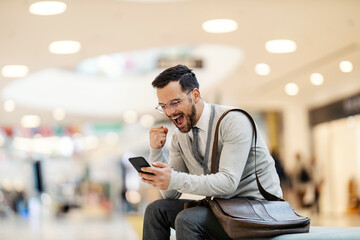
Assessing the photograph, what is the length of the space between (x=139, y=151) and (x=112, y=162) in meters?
6.61

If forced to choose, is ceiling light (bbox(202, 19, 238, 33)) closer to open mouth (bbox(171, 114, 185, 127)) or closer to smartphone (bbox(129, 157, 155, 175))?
open mouth (bbox(171, 114, 185, 127))

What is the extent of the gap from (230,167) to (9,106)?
57.1 ft

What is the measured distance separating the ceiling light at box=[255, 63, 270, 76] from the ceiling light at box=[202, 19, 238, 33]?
4.45m

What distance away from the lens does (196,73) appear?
1875 cm

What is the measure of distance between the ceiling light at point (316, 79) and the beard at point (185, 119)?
1342 cm

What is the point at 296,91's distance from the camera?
770 inches

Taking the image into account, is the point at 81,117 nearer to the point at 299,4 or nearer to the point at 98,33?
the point at 98,33

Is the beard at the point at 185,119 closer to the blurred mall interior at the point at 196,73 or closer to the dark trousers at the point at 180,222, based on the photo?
the dark trousers at the point at 180,222

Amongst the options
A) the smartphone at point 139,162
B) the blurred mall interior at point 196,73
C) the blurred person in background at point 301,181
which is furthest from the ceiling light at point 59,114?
the smartphone at point 139,162

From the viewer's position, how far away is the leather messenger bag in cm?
304

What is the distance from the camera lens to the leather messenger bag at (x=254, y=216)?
3035mm

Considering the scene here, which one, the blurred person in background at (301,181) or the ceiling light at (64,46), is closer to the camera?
the ceiling light at (64,46)

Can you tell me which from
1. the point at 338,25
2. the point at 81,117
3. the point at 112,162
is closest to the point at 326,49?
the point at 338,25

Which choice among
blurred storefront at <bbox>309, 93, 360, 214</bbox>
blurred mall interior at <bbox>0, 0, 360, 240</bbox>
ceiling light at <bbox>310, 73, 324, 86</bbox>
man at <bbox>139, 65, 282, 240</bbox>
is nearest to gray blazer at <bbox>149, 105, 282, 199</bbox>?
man at <bbox>139, 65, 282, 240</bbox>
